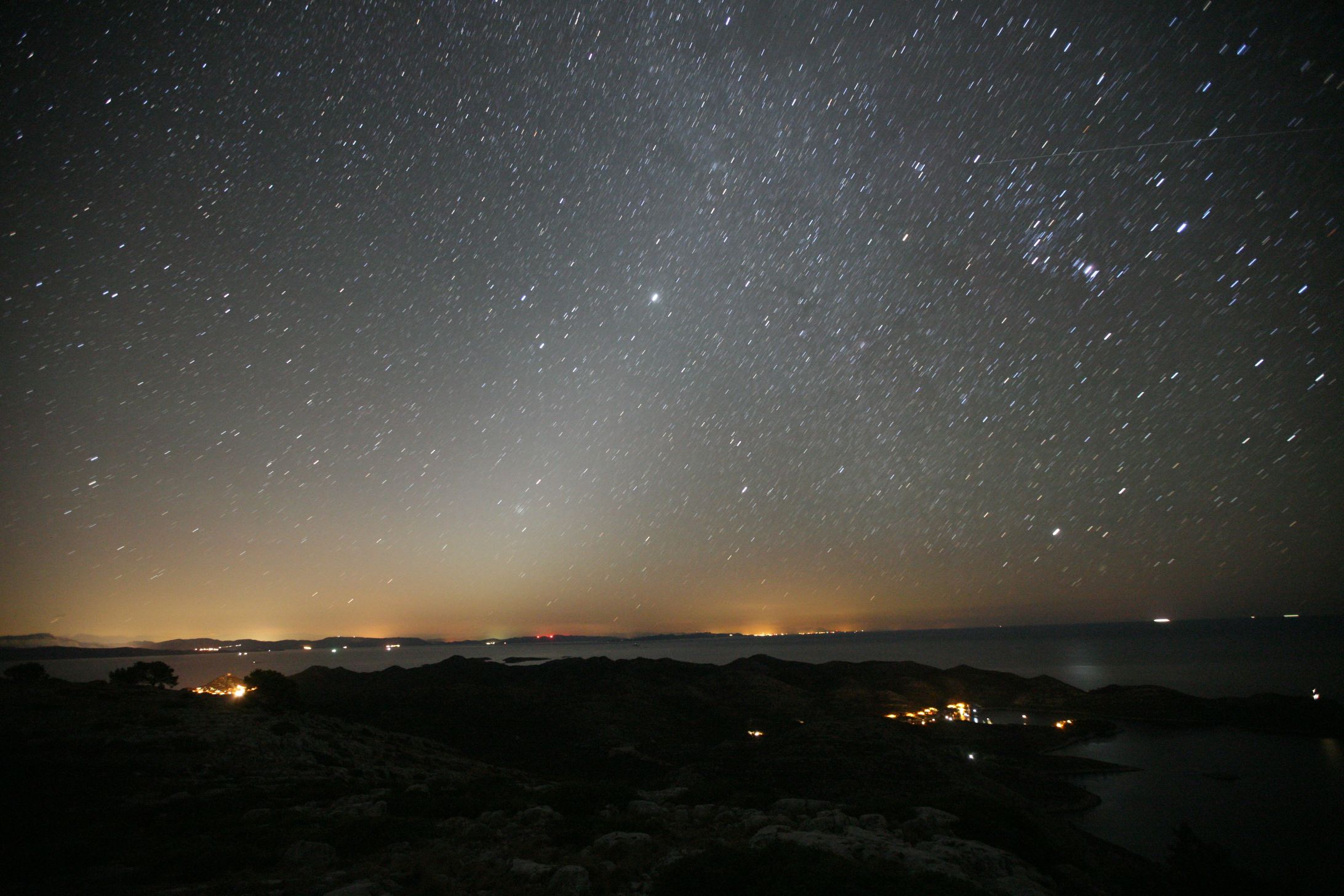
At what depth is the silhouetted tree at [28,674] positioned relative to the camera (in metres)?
28.4

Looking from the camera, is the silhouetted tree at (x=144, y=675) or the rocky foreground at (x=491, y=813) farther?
the silhouetted tree at (x=144, y=675)

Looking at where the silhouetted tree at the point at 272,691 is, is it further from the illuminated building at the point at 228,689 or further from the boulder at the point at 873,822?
Result: the boulder at the point at 873,822

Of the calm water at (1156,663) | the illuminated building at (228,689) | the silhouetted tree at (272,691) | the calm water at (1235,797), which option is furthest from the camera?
the calm water at (1156,663)

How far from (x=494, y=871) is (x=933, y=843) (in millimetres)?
8868

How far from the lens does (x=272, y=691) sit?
29328 millimetres

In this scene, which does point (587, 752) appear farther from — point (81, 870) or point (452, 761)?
point (81, 870)

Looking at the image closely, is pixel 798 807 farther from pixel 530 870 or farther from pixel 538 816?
pixel 530 870

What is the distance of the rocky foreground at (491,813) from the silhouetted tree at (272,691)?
313 millimetres

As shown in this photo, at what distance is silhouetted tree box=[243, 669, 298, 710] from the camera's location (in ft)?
91.0

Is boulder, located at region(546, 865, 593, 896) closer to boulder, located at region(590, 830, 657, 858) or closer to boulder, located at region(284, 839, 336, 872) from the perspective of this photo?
boulder, located at region(590, 830, 657, 858)

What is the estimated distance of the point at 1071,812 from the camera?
28.2 meters

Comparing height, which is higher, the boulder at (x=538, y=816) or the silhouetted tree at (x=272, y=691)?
the boulder at (x=538, y=816)

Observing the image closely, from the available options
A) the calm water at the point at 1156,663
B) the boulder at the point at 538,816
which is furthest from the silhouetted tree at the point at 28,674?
the calm water at the point at 1156,663

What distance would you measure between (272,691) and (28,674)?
43.9ft
